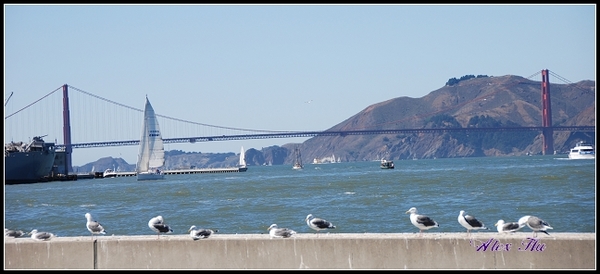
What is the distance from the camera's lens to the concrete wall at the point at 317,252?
8742 mm

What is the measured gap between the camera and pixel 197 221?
78.4 ft

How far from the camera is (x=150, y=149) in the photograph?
73.3 meters

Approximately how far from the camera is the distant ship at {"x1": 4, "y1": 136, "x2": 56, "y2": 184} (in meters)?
77.3

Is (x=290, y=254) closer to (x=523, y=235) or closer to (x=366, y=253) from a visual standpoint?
(x=366, y=253)

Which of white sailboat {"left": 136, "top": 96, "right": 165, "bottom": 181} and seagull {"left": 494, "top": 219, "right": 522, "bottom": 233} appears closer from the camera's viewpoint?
seagull {"left": 494, "top": 219, "right": 522, "bottom": 233}

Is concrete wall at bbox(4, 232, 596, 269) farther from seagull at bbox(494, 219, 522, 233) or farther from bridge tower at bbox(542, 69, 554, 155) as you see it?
bridge tower at bbox(542, 69, 554, 155)

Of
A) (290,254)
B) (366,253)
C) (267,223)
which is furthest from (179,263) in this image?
(267,223)

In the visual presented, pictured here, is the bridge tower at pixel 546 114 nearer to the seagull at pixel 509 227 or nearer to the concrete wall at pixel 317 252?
the seagull at pixel 509 227

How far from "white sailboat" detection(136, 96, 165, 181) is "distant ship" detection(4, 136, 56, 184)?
10543 millimetres

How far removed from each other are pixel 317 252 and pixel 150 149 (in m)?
65.1

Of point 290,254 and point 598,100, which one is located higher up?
point 598,100

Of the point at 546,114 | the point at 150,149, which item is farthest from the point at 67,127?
the point at 546,114

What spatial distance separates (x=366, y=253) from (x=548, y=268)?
5.47 feet

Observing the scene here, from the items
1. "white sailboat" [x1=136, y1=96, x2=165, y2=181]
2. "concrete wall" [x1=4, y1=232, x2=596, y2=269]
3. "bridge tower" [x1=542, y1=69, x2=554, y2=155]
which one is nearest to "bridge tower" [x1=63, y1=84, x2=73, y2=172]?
"white sailboat" [x1=136, y1=96, x2=165, y2=181]
